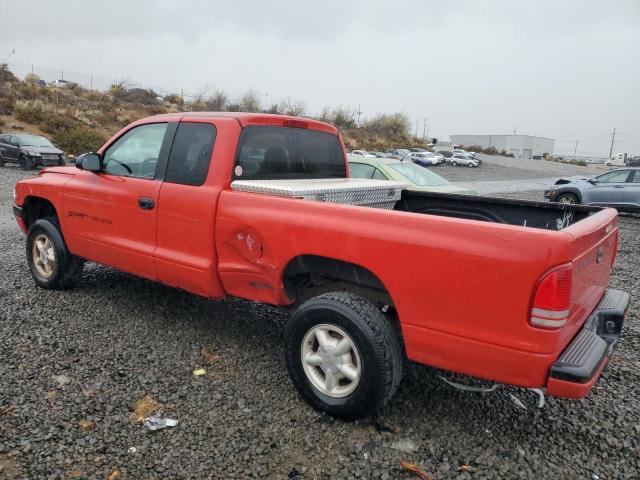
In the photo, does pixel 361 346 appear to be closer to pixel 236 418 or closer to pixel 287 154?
pixel 236 418

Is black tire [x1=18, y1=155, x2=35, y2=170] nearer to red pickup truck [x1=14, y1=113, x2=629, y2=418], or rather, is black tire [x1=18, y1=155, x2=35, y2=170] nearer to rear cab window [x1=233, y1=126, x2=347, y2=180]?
red pickup truck [x1=14, y1=113, x2=629, y2=418]

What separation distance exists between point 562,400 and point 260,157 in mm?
2804

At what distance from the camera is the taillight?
2342 mm

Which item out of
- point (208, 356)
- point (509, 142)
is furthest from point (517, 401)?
point (509, 142)

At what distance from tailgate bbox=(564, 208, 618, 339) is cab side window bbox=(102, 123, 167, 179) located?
10.4 ft

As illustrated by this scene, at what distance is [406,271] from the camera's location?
2.72 metres

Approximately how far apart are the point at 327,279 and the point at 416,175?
5.23 m

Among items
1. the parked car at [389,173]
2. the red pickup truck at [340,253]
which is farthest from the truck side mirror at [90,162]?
the parked car at [389,173]

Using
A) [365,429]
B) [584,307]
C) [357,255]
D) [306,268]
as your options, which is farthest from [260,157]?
[584,307]

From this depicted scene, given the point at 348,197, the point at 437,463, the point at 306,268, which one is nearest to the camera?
the point at 437,463

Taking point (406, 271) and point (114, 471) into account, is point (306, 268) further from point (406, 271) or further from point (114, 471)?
point (114, 471)

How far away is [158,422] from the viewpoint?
9.86 feet

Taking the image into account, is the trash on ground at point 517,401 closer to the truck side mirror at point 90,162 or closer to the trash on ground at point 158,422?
the trash on ground at point 158,422

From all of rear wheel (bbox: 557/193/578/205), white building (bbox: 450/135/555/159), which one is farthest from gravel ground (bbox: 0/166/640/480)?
white building (bbox: 450/135/555/159)
